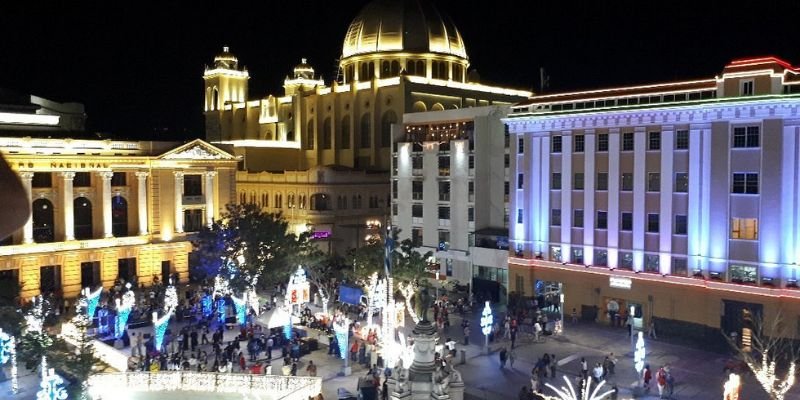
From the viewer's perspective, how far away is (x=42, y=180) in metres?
51.0

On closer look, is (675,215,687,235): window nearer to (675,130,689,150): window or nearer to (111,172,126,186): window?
(675,130,689,150): window

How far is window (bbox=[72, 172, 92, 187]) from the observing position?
52875 millimetres

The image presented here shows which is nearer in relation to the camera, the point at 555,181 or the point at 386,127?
the point at 555,181

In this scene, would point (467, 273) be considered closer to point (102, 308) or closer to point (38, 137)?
point (102, 308)

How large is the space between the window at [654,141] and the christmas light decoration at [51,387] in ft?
102

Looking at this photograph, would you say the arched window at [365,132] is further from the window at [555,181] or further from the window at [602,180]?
the window at [602,180]

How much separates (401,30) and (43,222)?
40.9 meters

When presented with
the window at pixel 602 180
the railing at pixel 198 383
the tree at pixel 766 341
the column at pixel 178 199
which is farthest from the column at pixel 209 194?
the tree at pixel 766 341

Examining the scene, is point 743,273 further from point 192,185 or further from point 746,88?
point 192,185

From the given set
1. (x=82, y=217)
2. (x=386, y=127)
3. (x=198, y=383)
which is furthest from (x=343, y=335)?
(x=386, y=127)

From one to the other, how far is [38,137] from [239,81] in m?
43.6

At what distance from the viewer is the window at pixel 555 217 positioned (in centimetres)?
4422

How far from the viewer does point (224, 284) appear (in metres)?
43.4

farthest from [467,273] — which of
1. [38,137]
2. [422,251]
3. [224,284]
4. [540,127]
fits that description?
[38,137]
